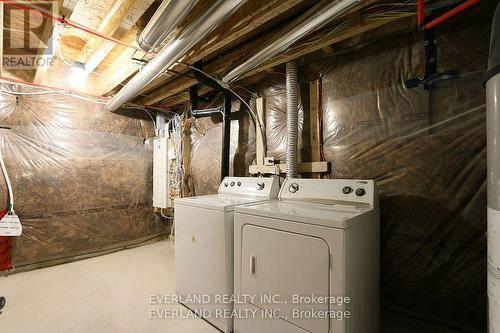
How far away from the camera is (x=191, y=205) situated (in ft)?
6.13

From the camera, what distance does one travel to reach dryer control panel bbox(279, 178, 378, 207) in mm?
1525

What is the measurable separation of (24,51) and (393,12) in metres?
3.75

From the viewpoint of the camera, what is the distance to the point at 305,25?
4.76 feet

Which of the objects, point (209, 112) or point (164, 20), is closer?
point (164, 20)

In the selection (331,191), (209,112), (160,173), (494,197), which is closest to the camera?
(494,197)

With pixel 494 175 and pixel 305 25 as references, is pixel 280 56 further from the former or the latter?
pixel 494 175

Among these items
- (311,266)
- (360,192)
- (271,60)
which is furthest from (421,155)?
(271,60)

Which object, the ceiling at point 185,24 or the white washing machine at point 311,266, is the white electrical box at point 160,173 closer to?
the ceiling at point 185,24

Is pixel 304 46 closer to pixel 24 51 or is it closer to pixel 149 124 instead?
pixel 149 124

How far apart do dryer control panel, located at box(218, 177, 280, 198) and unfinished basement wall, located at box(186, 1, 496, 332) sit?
0.53 m

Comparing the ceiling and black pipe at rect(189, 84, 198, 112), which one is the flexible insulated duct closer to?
the ceiling

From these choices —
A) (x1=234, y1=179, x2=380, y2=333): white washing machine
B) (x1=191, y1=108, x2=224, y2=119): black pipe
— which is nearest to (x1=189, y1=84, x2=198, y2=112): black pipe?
(x1=191, y1=108, x2=224, y2=119): black pipe

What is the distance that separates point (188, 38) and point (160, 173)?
2.28 meters

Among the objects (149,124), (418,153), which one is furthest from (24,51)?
(418,153)
